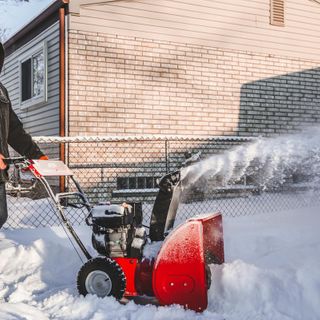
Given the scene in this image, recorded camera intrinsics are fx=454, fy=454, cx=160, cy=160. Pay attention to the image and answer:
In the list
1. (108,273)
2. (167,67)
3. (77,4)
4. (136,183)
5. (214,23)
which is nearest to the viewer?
(108,273)

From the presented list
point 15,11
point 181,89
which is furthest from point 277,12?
point 15,11

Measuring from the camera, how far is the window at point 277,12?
450 inches

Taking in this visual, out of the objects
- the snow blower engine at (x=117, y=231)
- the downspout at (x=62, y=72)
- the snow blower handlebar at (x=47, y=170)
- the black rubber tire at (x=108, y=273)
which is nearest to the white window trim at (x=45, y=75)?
the downspout at (x=62, y=72)

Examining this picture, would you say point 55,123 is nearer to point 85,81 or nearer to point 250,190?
point 85,81

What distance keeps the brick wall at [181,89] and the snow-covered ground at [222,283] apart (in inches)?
181

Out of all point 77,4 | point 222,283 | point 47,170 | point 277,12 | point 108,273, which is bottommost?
point 222,283

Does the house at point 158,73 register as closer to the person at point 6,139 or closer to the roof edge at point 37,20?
the roof edge at point 37,20

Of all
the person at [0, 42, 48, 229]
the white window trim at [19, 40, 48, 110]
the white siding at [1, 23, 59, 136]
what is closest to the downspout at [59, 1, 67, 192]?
the white siding at [1, 23, 59, 136]

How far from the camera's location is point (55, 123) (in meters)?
9.66

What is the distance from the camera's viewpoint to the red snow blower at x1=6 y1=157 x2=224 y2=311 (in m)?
3.38

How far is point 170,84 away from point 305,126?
4081 millimetres

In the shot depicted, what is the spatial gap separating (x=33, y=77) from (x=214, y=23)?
4525 millimetres

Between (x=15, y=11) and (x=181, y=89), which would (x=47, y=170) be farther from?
(x=15, y=11)

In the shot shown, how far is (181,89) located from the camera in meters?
10.3
